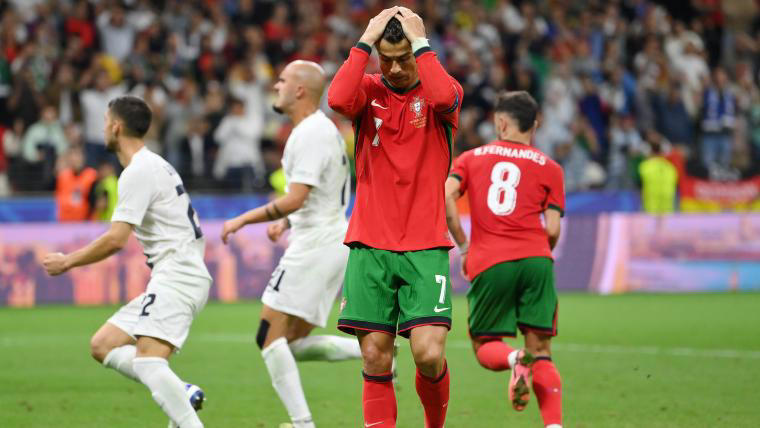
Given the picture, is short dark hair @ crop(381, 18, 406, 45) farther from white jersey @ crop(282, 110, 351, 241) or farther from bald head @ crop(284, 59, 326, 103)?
bald head @ crop(284, 59, 326, 103)

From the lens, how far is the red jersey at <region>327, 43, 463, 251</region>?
6.04 m

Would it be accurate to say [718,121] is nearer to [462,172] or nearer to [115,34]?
[115,34]

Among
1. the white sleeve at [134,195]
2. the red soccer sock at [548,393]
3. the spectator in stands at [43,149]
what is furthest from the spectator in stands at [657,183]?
the white sleeve at [134,195]

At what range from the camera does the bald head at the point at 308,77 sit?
7992 millimetres

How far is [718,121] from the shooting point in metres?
22.7

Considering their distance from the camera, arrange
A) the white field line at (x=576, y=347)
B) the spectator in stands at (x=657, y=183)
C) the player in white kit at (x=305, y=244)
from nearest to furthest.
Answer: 1. the player in white kit at (x=305, y=244)
2. the white field line at (x=576, y=347)
3. the spectator in stands at (x=657, y=183)

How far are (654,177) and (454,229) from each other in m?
13.6

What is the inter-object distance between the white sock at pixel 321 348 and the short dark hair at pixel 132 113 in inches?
73.0

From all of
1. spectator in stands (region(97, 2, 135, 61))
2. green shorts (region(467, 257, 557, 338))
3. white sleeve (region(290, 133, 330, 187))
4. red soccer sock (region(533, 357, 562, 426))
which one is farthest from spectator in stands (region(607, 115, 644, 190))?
red soccer sock (region(533, 357, 562, 426))

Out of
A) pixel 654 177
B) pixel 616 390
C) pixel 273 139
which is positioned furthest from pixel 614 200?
pixel 616 390

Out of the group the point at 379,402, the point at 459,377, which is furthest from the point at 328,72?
the point at 379,402

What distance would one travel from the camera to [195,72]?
20.1 meters

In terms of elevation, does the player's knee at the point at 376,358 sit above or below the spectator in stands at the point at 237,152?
below

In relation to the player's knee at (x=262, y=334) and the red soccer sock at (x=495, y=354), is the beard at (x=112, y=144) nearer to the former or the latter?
the player's knee at (x=262, y=334)
